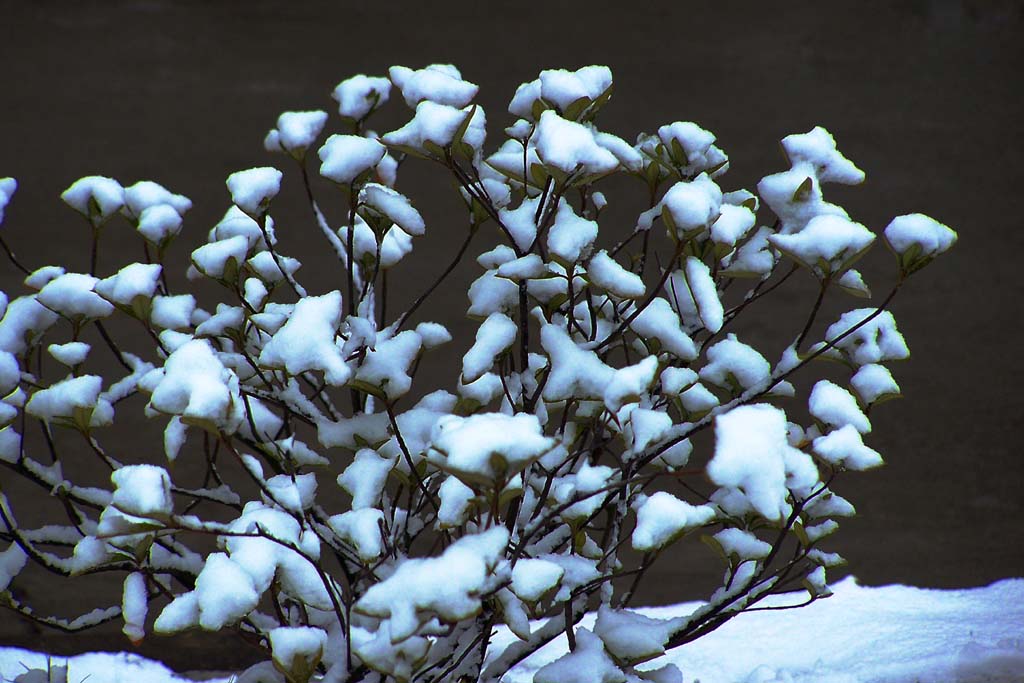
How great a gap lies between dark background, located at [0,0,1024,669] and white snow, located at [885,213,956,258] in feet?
4.89

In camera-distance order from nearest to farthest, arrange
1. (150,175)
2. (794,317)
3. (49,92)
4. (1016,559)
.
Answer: (1016,559), (794,317), (150,175), (49,92)

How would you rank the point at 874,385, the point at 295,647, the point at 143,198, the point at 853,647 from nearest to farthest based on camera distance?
the point at 295,647 → the point at 874,385 → the point at 143,198 → the point at 853,647

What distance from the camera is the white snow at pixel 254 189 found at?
38.0 inches

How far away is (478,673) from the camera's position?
1071 millimetres

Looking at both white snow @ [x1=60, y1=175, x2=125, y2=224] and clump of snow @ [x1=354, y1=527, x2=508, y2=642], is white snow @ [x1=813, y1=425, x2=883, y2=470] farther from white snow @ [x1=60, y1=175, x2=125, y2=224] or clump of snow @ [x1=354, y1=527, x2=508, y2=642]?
white snow @ [x1=60, y1=175, x2=125, y2=224]

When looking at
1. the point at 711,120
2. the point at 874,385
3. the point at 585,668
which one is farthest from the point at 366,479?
the point at 711,120

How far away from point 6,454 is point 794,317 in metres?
2.50

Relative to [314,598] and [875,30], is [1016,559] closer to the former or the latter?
[314,598]

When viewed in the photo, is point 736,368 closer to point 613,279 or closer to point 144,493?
point 613,279

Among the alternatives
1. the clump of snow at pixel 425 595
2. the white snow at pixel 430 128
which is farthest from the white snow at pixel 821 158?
the clump of snow at pixel 425 595

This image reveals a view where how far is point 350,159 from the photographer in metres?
0.91

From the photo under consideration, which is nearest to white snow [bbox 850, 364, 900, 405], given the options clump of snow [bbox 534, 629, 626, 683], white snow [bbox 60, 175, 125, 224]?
clump of snow [bbox 534, 629, 626, 683]

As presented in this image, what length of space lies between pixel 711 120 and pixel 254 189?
3119mm

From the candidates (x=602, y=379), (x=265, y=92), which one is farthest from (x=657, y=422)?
(x=265, y=92)
